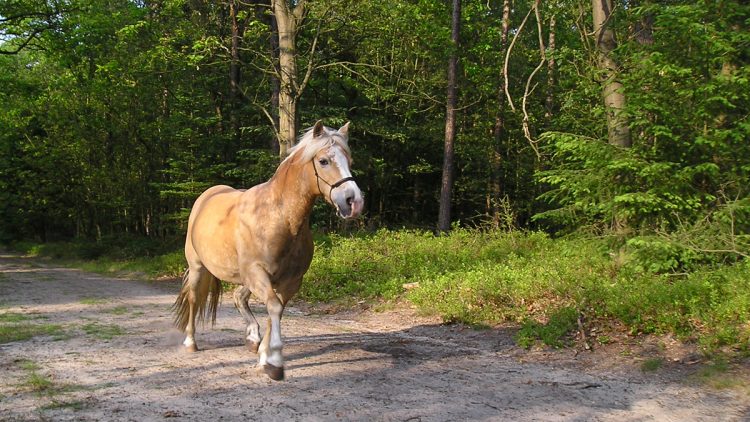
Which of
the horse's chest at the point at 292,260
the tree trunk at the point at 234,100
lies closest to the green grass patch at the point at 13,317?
the horse's chest at the point at 292,260

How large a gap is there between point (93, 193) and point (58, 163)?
16.8 ft

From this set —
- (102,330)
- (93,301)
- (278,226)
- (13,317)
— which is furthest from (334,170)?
(93,301)

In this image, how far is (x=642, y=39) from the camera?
1174 centimetres

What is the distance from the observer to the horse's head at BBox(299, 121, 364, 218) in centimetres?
498

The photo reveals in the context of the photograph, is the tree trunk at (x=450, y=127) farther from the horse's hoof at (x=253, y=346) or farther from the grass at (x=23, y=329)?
the horse's hoof at (x=253, y=346)

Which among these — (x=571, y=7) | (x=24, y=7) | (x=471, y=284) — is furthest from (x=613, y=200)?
(x=24, y=7)

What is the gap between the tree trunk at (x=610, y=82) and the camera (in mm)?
9500

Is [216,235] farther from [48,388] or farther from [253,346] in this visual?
[48,388]

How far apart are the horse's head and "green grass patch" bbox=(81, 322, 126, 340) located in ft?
13.1

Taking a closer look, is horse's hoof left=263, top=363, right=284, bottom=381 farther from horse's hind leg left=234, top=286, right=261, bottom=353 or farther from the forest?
the forest

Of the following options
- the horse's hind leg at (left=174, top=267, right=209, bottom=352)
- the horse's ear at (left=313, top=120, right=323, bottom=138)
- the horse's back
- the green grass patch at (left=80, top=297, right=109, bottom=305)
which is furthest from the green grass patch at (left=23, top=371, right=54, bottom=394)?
the green grass patch at (left=80, top=297, right=109, bottom=305)

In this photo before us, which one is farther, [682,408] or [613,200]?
[613,200]

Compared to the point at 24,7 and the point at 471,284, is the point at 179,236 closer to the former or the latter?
the point at 24,7

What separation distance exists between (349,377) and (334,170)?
207 cm
